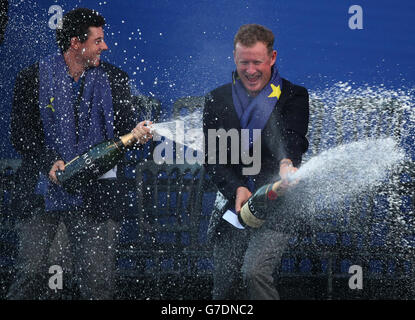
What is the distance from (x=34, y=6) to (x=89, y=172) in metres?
2.06

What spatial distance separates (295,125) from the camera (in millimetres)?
2658

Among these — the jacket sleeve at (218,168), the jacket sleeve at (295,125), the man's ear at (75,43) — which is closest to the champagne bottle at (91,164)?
the jacket sleeve at (218,168)

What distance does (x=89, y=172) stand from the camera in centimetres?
295

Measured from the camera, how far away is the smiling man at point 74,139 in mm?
2814

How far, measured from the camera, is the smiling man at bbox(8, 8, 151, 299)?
2814 mm

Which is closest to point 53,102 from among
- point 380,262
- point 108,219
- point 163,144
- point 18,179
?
point 108,219

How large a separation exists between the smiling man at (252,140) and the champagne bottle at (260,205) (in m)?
0.04

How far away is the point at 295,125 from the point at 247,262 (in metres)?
0.62

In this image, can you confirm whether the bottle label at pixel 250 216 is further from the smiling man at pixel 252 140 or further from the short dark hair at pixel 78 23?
the short dark hair at pixel 78 23

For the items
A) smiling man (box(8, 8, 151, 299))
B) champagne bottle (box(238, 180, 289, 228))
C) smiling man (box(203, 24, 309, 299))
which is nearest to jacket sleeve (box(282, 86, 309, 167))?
smiling man (box(203, 24, 309, 299))

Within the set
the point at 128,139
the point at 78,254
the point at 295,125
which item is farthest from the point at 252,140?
the point at 78,254

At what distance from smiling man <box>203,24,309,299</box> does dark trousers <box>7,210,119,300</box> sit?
19.3 inches

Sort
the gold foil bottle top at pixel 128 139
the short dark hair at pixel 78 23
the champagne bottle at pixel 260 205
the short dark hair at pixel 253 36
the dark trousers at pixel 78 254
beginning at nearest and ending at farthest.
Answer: the champagne bottle at pixel 260 205
the short dark hair at pixel 253 36
the dark trousers at pixel 78 254
the gold foil bottle top at pixel 128 139
the short dark hair at pixel 78 23
